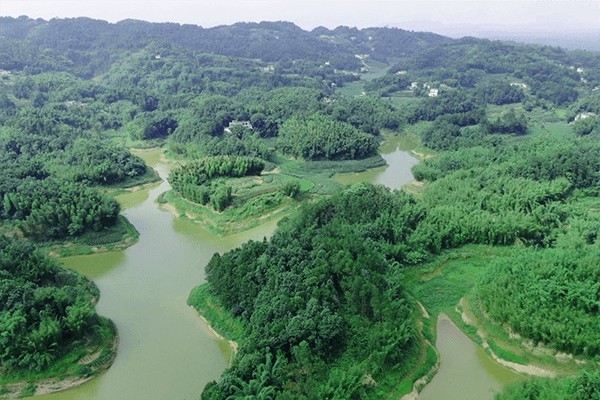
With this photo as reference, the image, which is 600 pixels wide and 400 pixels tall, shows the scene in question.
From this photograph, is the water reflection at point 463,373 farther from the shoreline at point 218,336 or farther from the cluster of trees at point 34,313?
the cluster of trees at point 34,313

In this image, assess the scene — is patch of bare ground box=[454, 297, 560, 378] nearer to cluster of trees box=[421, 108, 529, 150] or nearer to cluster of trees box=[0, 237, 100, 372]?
cluster of trees box=[0, 237, 100, 372]

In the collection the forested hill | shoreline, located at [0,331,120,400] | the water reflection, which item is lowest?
the water reflection

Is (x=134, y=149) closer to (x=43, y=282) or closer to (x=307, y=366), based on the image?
(x=43, y=282)

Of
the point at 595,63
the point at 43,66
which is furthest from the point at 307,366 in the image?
the point at 595,63

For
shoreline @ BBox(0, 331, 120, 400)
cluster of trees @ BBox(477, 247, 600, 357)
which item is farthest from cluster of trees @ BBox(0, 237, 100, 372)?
cluster of trees @ BBox(477, 247, 600, 357)

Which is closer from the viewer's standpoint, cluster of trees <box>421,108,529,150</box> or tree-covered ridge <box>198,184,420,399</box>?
tree-covered ridge <box>198,184,420,399</box>

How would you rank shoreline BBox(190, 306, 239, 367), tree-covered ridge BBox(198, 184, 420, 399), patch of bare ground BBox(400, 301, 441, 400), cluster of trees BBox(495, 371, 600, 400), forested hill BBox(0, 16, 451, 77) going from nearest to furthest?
1. cluster of trees BBox(495, 371, 600, 400)
2. tree-covered ridge BBox(198, 184, 420, 399)
3. patch of bare ground BBox(400, 301, 441, 400)
4. shoreline BBox(190, 306, 239, 367)
5. forested hill BBox(0, 16, 451, 77)

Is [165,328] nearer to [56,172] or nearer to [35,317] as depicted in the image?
[35,317]
